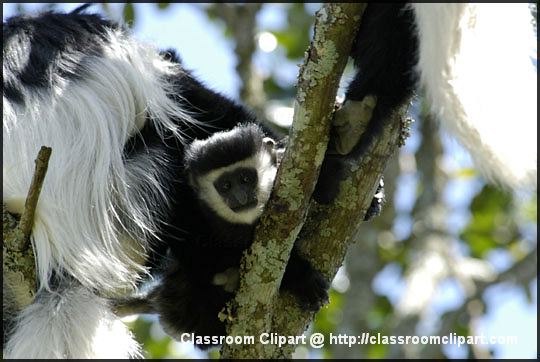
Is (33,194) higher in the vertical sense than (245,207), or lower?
lower

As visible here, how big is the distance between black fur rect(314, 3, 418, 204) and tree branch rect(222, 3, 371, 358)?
0.05 meters

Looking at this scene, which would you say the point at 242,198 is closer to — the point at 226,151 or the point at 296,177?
the point at 226,151

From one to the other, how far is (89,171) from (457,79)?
1.20 metres

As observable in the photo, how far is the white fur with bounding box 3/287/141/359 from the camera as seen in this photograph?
2.44 meters

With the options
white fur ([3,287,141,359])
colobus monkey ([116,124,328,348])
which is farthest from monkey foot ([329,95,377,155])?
white fur ([3,287,141,359])

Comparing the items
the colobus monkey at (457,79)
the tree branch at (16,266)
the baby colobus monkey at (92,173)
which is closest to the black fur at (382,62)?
the colobus monkey at (457,79)

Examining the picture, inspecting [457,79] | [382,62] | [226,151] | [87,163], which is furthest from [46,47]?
[457,79]

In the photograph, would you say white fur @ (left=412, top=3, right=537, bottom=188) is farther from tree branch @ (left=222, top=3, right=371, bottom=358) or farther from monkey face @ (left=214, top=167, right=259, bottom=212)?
monkey face @ (left=214, top=167, right=259, bottom=212)

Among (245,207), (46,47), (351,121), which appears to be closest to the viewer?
(351,121)

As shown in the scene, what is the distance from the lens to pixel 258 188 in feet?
10.4

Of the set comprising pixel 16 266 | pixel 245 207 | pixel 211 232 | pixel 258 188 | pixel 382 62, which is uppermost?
pixel 382 62

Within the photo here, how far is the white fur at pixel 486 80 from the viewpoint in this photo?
7.46ft

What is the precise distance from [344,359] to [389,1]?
7.84 feet

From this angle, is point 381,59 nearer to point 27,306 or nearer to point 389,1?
point 389,1
